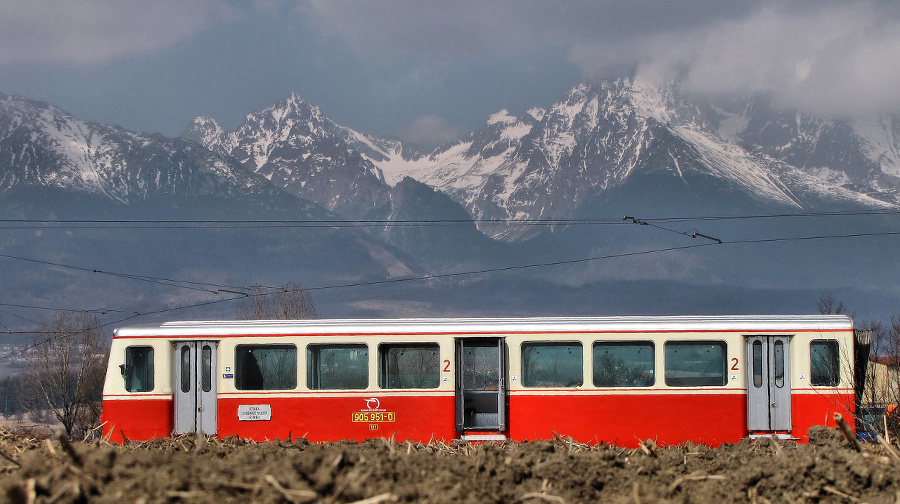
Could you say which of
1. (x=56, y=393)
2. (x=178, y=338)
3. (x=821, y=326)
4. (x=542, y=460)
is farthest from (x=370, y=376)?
(x=56, y=393)

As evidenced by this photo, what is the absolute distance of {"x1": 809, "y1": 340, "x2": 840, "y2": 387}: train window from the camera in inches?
866

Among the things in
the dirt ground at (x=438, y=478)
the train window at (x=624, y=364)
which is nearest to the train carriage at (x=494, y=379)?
the train window at (x=624, y=364)

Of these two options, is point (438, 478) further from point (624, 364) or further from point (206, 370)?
point (206, 370)

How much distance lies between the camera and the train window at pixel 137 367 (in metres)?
22.7

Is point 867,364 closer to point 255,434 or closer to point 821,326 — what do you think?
point 821,326

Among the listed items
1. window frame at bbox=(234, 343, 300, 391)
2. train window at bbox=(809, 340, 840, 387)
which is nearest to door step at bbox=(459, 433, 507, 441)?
window frame at bbox=(234, 343, 300, 391)

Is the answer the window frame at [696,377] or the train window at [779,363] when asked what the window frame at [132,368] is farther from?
the train window at [779,363]

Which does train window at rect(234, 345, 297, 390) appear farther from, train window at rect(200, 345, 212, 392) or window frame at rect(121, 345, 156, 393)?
window frame at rect(121, 345, 156, 393)

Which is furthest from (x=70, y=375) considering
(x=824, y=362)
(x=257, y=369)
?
(x=824, y=362)

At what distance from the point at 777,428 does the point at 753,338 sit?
2.15 m

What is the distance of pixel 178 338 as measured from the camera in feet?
74.3

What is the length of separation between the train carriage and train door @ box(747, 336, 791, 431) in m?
0.03

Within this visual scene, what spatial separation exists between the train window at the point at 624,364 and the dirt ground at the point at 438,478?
10.9 m

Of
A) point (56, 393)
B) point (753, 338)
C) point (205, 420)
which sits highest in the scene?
point (753, 338)
